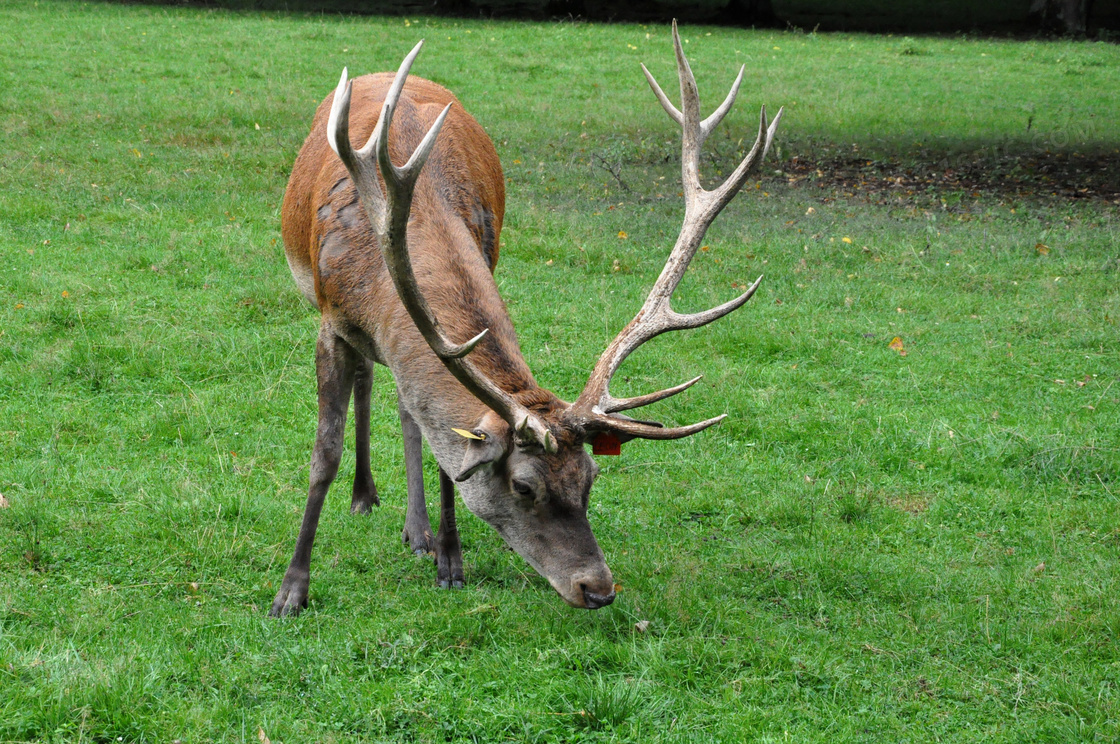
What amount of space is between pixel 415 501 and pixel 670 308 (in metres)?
1.67

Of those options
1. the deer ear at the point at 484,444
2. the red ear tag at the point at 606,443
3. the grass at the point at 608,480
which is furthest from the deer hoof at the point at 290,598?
the red ear tag at the point at 606,443

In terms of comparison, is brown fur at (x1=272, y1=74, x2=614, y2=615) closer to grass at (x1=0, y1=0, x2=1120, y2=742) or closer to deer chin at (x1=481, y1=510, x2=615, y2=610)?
deer chin at (x1=481, y1=510, x2=615, y2=610)

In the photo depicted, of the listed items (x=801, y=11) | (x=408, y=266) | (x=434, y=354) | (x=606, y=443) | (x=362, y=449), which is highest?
(x=801, y=11)

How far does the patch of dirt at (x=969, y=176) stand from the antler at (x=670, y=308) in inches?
334

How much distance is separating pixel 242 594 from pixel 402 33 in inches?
745

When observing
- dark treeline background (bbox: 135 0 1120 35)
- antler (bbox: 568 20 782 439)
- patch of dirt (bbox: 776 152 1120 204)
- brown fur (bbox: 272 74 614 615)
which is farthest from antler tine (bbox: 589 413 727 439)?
dark treeline background (bbox: 135 0 1120 35)

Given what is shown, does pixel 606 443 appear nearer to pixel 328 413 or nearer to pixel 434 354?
pixel 434 354

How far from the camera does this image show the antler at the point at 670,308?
4086 mm

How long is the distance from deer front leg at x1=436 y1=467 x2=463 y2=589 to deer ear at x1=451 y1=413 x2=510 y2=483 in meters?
0.82

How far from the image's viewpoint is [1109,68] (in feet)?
70.8

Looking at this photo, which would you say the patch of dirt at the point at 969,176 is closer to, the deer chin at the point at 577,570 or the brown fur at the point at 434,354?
the brown fur at the point at 434,354

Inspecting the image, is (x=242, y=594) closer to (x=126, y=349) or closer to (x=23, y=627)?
(x=23, y=627)

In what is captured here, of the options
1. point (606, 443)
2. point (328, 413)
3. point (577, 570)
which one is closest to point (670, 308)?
point (606, 443)

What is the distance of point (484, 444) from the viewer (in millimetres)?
4043
